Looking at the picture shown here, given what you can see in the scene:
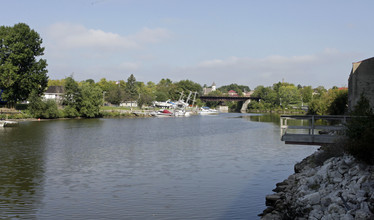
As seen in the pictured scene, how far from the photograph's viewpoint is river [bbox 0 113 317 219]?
18188 millimetres

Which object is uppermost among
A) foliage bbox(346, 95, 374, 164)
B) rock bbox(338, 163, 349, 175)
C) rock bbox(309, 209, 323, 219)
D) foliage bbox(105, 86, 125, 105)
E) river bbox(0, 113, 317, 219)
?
foliage bbox(105, 86, 125, 105)

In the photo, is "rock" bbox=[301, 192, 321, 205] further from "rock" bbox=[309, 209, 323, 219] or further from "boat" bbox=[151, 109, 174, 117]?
"boat" bbox=[151, 109, 174, 117]

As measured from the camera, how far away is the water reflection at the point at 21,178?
712 inches

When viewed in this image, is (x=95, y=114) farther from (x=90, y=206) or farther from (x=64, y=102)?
(x=90, y=206)

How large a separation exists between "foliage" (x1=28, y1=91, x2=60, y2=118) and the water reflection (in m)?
46.9

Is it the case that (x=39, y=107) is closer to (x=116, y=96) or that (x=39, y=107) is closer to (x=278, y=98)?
(x=116, y=96)

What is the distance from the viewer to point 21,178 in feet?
80.7

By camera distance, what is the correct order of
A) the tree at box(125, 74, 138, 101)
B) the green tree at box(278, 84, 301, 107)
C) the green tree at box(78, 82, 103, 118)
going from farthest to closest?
1. the green tree at box(278, 84, 301, 107)
2. the tree at box(125, 74, 138, 101)
3. the green tree at box(78, 82, 103, 118)

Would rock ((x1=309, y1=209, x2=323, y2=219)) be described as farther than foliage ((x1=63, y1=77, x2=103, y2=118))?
No

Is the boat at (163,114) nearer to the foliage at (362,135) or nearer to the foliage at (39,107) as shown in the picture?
the foliage at (39,107)

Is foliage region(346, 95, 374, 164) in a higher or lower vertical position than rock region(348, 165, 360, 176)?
higher

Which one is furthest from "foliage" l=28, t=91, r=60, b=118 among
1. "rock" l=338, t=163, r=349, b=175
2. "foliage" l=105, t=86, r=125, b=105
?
"rock" l=338, t=163, r=349, b=175

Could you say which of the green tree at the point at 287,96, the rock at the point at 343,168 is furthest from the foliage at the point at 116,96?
the rock at the point at 343,168

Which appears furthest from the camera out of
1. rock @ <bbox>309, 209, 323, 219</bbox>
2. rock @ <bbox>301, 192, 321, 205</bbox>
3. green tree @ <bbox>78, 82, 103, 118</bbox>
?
green tree @ <bbox>78, 82, 103, 118</bbox>
